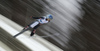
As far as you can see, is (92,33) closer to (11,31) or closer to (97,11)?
(97,11)

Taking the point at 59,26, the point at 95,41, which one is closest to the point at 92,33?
the point at 95,41

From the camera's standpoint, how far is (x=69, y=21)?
117cm

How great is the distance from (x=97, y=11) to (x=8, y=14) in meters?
0.87

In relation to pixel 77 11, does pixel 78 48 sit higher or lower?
lower

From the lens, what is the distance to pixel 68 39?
1155 mm

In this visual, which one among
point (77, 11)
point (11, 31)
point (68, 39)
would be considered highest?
point (77, 11)

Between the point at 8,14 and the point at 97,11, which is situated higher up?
the point at 97,11

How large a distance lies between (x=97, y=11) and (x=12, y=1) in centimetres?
83

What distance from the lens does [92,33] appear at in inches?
43.9

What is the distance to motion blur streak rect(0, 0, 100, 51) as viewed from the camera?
1110mm

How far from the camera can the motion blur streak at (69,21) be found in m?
1.11

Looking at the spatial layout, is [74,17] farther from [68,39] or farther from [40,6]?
[40,6]

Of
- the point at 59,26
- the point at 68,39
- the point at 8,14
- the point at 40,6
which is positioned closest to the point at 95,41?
the point at 68,39

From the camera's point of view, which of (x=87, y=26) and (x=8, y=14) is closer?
(x=87, y=26)
